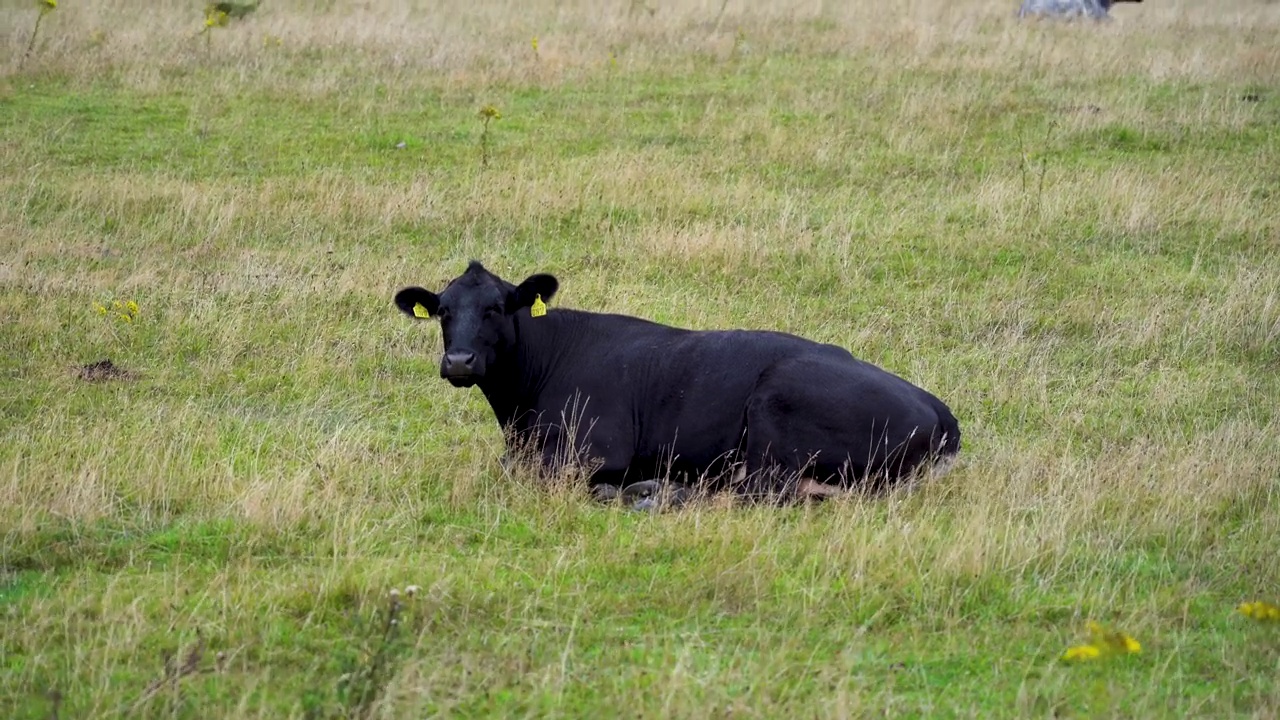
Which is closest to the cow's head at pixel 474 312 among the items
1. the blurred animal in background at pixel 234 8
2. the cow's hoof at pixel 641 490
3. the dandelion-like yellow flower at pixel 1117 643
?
the cow's hoof at pixel 641 490

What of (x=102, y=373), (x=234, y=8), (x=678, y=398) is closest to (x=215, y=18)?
(x=234, y=8)

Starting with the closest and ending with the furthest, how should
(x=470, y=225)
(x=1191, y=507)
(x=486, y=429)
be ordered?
(x=1191, y=507) < (x=486, y=429) < (x=470, y=225)

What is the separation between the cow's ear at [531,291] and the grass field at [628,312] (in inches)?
38.8

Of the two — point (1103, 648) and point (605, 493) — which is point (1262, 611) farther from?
point (605, 493)

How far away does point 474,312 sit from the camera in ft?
29.3

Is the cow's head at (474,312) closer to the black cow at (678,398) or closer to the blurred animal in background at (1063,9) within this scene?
the black cow at (678,398)

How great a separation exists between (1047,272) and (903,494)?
605cm

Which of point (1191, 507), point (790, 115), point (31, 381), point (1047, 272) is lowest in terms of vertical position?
point (31, 381)

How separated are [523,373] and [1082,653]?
4.54m

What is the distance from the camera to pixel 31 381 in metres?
10.4

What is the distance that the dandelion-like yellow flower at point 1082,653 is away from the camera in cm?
539

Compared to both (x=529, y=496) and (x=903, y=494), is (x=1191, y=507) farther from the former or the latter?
(x=529, y=496)

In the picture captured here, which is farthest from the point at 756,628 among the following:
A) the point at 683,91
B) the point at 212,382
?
the point at 683,91

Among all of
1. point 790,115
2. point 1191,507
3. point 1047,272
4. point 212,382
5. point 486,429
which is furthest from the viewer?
point 790,115
